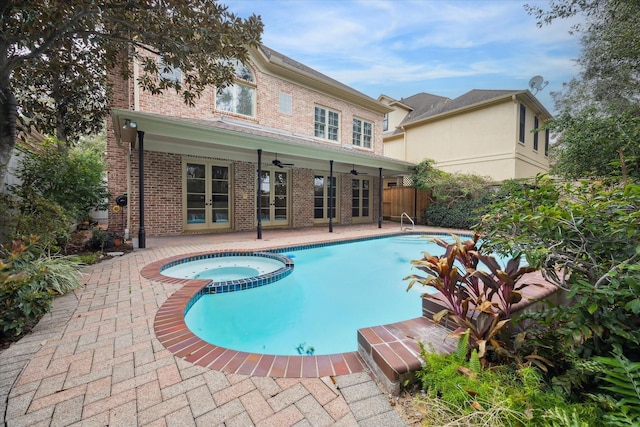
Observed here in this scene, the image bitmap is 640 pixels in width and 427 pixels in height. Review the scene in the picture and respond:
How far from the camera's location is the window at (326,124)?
12500 mm

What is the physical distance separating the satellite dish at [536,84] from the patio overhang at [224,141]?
318 inches

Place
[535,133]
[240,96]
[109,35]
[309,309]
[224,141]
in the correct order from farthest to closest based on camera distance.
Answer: [535,133] → [240,96] → [224,141] → [309,309] → [109,35]

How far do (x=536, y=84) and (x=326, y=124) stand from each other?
428 inches

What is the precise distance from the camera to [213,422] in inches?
58.7

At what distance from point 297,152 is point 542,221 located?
759 centimetres

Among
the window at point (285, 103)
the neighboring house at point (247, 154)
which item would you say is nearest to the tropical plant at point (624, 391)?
the neighboring house at point (247, 154)

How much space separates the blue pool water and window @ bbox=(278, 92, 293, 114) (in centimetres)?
726

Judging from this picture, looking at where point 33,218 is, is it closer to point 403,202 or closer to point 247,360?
point 247,360

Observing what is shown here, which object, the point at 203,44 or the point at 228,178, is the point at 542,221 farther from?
the point at 228,178

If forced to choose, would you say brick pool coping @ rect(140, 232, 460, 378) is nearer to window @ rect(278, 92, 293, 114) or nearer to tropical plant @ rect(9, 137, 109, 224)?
tropical plant @ rect(9, 137, 109, 224)

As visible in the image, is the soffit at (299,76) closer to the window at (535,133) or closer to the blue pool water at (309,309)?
the window at (535,133)

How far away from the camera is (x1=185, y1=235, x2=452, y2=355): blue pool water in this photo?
3.24 meters

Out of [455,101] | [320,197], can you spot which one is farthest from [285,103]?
[455,101]

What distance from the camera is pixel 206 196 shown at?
9.20 metres
